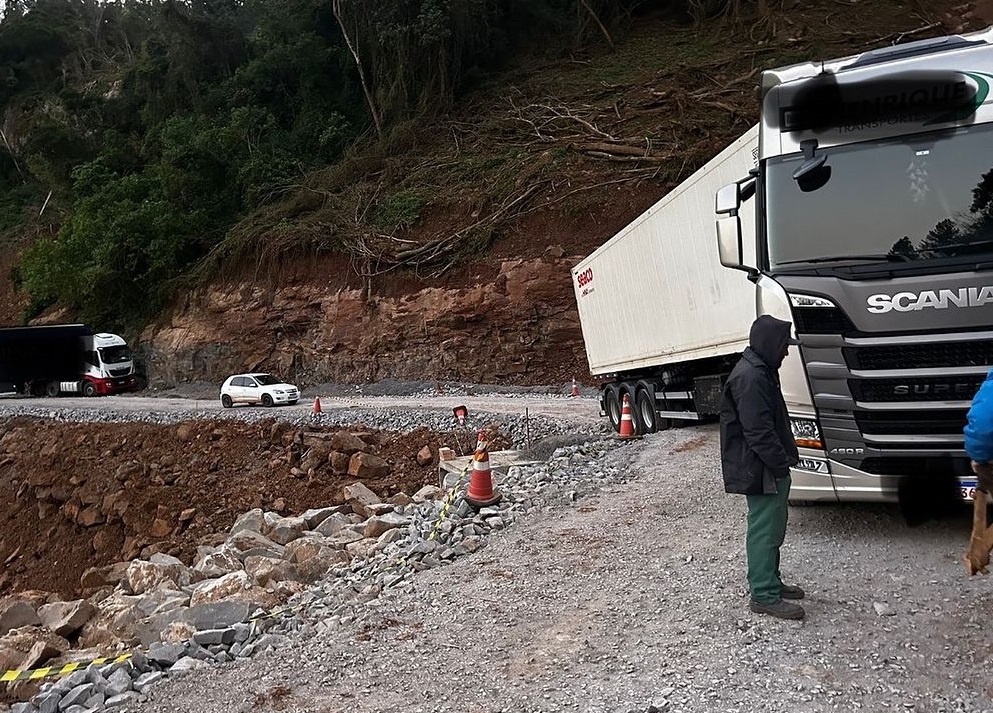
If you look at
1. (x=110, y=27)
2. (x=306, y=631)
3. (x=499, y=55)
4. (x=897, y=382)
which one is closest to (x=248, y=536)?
(x=306, y=631)

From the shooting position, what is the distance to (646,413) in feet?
47.0

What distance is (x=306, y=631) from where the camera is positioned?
6.36m

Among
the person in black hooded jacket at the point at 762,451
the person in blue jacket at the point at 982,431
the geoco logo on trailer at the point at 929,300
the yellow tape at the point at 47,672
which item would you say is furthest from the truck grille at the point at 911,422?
the yellow tape at the point at 47,672

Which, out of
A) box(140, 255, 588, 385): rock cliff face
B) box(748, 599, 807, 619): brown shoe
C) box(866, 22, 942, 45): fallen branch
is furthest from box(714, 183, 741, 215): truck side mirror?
box(866, 22, 942, 45): fallen branch

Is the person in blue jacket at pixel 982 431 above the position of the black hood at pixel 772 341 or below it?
below

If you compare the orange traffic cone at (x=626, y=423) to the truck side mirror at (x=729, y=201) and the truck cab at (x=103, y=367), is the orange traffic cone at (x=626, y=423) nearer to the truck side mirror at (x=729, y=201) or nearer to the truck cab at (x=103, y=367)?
the truck side mirror at (x=729, y=201)

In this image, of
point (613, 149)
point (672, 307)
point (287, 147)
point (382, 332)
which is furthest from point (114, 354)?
point (672, 307)

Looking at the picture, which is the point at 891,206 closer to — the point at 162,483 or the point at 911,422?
the point at 911,422

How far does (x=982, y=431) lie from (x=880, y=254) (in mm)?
2247

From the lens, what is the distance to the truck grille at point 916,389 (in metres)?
5.82

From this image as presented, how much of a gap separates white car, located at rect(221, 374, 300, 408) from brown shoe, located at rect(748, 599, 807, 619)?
2256cm

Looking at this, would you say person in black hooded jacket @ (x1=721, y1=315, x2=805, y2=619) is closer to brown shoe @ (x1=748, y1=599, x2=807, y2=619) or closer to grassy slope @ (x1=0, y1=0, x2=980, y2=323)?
brown shoe @ (x1=748, y1=599, x2=807, y2=619)

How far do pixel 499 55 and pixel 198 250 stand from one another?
1613 centimetres

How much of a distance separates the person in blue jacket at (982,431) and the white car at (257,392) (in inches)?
933
